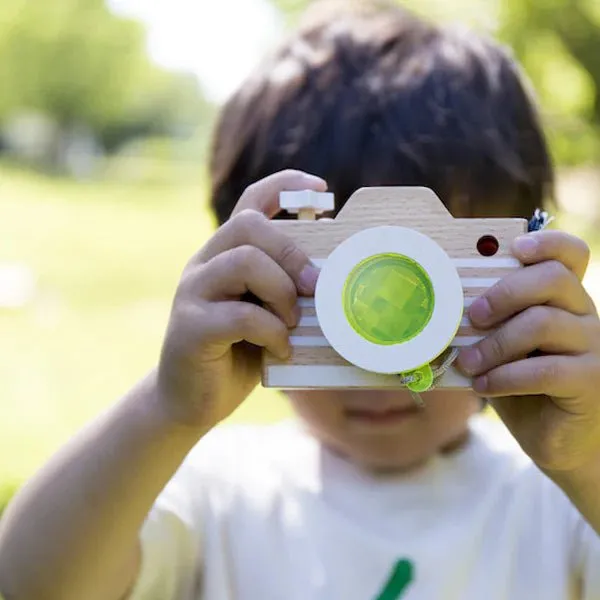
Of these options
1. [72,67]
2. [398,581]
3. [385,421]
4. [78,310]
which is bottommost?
[398,581]

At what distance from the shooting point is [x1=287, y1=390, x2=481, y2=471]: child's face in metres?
0.73

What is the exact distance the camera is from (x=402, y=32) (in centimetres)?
84

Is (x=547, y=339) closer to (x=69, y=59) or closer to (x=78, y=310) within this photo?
(x=78, y=310)

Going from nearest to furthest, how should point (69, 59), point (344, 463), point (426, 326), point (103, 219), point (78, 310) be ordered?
point (426, 326) < point (344, 463) < point (78, 310) < point (103, 219) < point (69, 59)

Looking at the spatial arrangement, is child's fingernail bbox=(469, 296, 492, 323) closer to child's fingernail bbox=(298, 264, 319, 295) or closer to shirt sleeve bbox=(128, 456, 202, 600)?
child's fingernail bbox=(298, 264, 319, 295)

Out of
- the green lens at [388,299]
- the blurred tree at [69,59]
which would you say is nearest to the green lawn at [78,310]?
the green lens at [388,299]

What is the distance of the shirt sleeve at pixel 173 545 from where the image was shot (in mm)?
744

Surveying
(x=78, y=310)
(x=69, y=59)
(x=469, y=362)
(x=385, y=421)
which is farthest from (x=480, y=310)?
(x=69, y=59)

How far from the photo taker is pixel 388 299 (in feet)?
1.59

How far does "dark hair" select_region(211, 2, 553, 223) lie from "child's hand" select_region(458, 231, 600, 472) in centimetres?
25

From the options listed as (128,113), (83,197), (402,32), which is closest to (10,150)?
(128,113)

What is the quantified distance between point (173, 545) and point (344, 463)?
169 millimetres

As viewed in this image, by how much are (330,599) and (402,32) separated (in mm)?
500

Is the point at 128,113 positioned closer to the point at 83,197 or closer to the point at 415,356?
the point at 83,197
